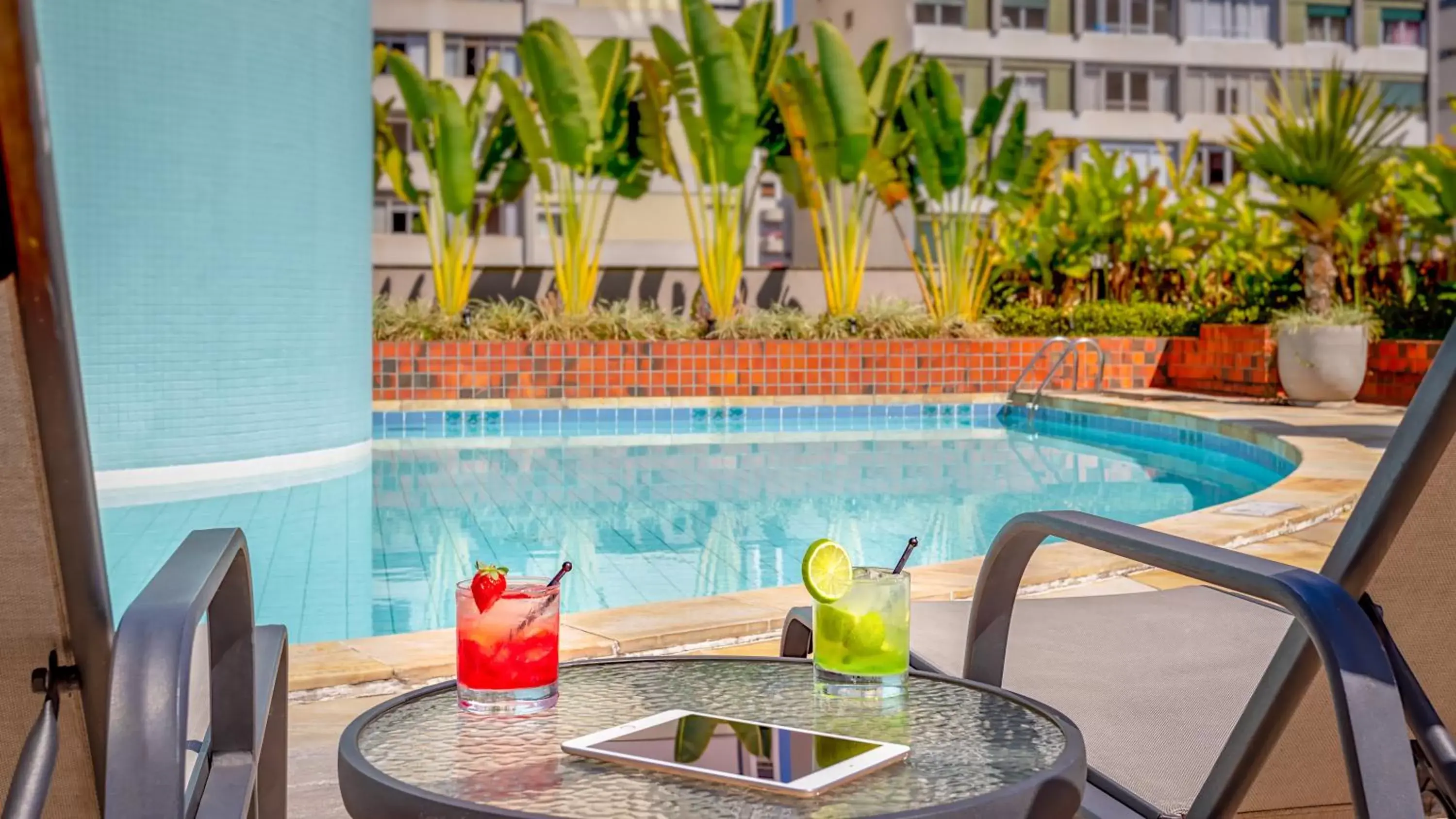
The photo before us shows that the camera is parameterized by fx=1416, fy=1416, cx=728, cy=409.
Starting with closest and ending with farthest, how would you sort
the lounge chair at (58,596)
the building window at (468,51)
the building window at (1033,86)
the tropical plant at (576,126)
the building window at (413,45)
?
the lounge chair at (58,596) < the tropical plant at (576,126) < the building window at (413,45) < the building window at (468,51) < the building window at (1033,86)

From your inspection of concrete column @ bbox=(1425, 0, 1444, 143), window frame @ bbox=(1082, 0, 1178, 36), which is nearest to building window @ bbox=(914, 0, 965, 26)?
window frame @ bbox=(1082, 0, 1178, 36)

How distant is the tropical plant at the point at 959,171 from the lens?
1440 centimetres

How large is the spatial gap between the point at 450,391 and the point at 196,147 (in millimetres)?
4973

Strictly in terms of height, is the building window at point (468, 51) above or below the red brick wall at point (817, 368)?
above

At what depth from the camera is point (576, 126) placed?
42.9ft

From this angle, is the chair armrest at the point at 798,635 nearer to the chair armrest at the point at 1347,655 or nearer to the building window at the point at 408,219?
the chair armrest at the point at 1347,655

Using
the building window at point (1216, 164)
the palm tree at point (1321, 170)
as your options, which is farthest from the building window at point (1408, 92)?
the palm tree at point (1321, 170)

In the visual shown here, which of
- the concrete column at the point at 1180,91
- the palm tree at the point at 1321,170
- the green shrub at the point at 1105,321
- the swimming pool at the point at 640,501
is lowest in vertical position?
the swimming pool at the point at 640,501

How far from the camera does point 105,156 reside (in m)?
7.97

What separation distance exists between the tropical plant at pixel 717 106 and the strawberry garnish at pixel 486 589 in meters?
11.9

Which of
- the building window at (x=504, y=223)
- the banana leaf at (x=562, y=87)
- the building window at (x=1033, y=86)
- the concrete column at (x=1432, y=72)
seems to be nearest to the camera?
the banana leaf at (x=562, y=87)

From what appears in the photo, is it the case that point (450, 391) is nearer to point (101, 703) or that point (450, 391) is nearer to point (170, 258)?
point (170, 258)

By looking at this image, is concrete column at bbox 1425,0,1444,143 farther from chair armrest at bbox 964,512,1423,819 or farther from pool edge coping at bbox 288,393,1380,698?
chair armrest at bbox 964,512,1423,819

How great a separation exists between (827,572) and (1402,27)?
42.4 m
